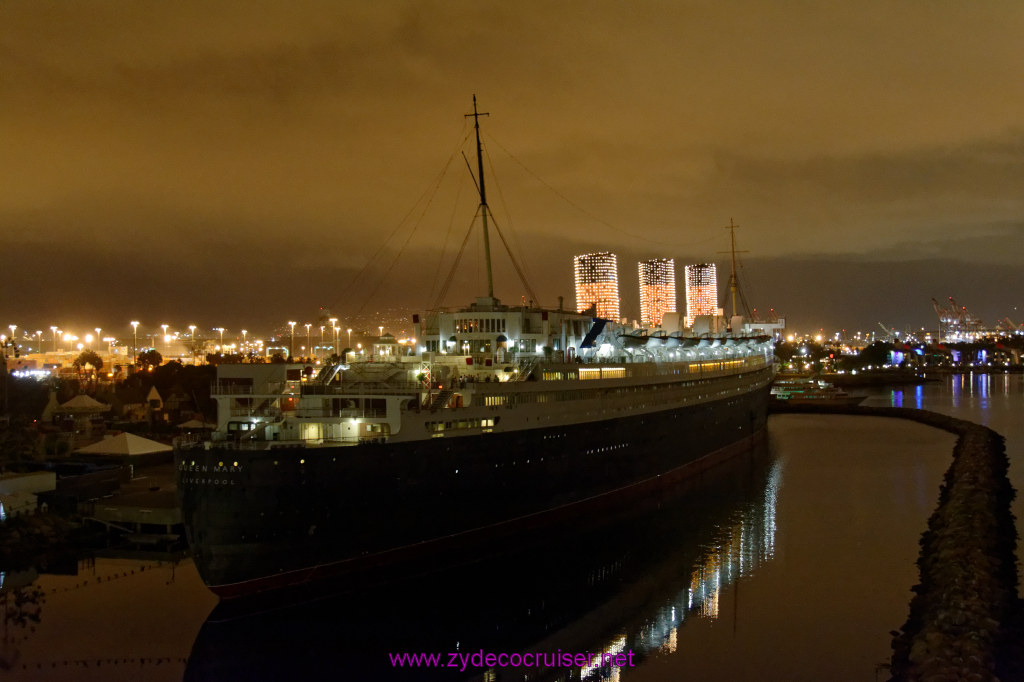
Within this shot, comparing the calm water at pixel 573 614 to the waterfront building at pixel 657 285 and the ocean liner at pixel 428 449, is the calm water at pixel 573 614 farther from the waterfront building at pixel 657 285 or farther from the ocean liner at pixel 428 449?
the waterfront building at pixel 657 285

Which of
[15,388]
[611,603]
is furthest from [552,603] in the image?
[15,388]

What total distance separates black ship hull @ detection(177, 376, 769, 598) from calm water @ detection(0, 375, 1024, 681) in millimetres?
863

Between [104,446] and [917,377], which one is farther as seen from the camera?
[917,377]

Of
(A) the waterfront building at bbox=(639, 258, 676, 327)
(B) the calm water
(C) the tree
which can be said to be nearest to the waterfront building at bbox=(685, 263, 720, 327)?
(A) the waterfront building at bbox=(639, 258, 676, 327)

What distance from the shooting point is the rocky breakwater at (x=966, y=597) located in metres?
15.9

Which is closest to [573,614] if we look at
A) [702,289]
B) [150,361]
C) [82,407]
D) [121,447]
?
[121,447]

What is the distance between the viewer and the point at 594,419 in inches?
1168

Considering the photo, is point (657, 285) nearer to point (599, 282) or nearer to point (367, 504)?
point (599, 282)

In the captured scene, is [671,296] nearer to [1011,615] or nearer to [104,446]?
[104,446]

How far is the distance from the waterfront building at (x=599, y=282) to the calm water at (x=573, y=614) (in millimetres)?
107495

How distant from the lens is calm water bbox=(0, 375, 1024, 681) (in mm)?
18078

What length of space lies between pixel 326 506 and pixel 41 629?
847 centimetres

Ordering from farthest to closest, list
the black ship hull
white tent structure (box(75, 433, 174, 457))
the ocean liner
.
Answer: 1. white tent structure (box(75, 433, 174, 457))
2. the ocean liner
3. the black ship hull

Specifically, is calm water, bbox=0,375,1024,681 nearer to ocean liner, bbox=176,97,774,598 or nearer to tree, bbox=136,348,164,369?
ocean liner, bbox=176,97,774,598
